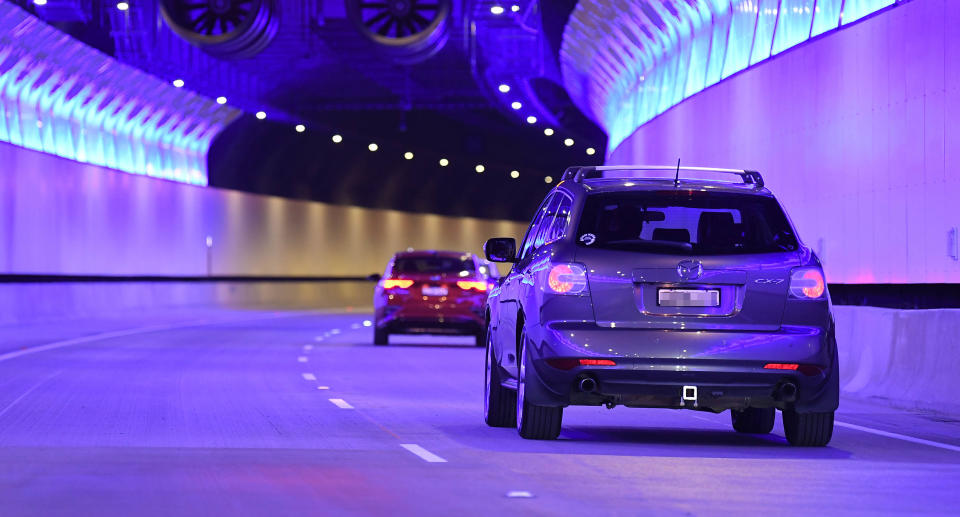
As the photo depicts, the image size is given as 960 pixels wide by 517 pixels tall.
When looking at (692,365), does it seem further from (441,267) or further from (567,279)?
(441,267)

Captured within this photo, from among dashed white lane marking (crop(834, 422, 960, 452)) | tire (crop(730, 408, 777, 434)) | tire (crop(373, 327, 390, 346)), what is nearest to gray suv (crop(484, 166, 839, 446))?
dashed white lane marking (crop(834, 422, 960, 452))

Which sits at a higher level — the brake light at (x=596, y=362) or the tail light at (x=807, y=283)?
the tail light at (x=807, y=283)

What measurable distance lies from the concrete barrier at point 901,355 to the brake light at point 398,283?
41.7 feet

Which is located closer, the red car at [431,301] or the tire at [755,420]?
the tire at [755,420]

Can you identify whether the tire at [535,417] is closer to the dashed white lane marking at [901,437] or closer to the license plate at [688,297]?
the license plate at [688,297]

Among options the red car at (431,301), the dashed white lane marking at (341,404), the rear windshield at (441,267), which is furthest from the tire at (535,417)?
the rear windshield at (441,267)

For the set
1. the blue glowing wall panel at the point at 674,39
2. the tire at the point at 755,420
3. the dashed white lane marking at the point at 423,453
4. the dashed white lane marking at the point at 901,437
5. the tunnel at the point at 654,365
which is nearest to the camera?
the tunnel at the point at 654,365

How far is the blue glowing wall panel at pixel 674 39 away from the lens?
29406 millimetres

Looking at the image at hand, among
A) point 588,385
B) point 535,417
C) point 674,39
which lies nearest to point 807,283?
point 588,385

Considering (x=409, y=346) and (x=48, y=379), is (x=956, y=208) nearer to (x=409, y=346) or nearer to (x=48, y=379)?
(x=48, y=379)

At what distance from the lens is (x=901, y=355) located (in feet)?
61.1

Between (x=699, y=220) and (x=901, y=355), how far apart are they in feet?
19.1

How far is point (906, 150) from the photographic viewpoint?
2181 cm

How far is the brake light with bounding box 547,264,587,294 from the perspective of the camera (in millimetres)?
12898
